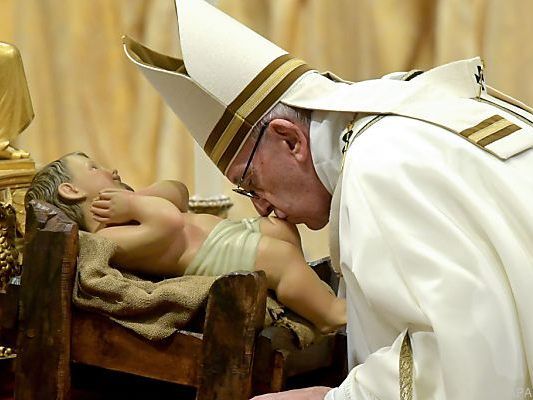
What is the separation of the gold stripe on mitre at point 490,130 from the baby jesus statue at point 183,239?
503mm

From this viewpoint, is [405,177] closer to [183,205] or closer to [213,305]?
[213,305]

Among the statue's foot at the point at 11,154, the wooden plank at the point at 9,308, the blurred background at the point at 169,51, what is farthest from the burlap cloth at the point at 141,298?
the blurred background at the point at 169,51

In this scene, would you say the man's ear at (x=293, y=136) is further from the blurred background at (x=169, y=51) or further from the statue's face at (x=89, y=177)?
the blurred background at (x=169, y=51)

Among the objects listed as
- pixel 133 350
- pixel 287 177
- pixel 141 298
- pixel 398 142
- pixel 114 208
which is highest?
pixel 398 142

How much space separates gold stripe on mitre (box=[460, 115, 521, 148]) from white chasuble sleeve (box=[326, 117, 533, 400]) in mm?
20

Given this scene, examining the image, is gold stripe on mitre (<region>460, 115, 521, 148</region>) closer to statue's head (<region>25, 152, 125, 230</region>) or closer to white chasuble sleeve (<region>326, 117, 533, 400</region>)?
white chasuble sleeve (<region>326, 117, 533, 400</region>)

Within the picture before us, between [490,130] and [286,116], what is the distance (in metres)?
0.39

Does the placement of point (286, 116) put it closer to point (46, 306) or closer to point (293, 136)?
point (293, 136)

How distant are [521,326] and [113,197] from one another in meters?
0.88

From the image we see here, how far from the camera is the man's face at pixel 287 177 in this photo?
1.82 metres

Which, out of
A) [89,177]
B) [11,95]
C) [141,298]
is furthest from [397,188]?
[11,95]

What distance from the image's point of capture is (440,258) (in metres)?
1.51

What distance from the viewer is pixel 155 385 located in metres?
2.27

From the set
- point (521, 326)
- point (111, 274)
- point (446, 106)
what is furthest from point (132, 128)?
point (521, 326)
